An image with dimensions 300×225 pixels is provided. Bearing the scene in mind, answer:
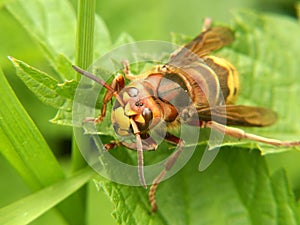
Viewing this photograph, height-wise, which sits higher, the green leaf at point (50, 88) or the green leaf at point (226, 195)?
the green leaf at point (50, 88)

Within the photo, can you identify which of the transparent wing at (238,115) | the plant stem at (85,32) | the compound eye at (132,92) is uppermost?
the plant stem at (85,32)

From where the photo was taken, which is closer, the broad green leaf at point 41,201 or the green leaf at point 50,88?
the green leaf at point 50,88

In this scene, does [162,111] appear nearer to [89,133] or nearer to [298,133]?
[89,133]

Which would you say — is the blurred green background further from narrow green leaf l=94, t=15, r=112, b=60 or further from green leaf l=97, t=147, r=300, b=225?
green leaf l=97, t=147, r=300, b=225

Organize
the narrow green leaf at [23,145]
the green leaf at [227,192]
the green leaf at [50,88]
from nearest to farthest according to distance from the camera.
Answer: the green leaf at [50,88]
the narrow green leaf at [23,145]
the green leaf at [227,192]

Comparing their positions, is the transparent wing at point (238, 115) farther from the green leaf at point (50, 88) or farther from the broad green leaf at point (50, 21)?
the broad green leaf at point (50, 21)

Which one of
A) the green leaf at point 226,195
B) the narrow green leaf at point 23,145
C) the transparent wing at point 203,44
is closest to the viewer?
the narrow green leaf at point 23,145

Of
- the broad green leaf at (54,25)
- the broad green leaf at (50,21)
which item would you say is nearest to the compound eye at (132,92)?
the broad green leaf at (54,25)
